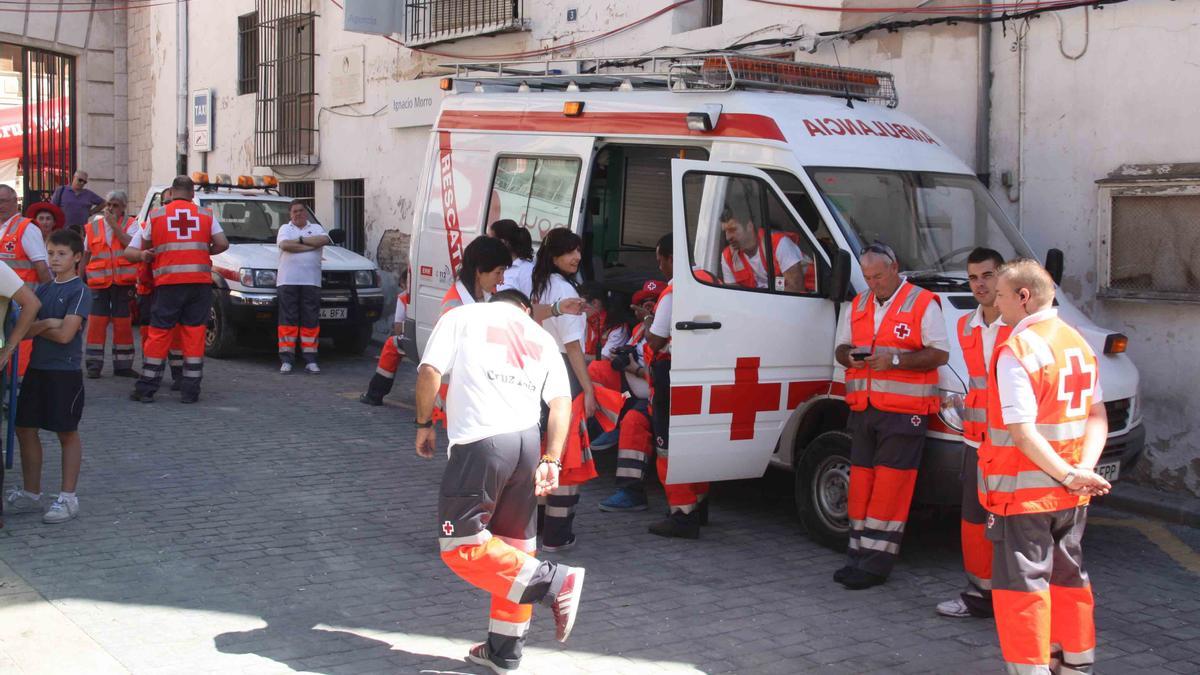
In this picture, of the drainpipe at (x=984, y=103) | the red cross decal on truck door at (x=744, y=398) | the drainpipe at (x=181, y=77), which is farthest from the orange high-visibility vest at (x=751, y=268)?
the drainpipe at (x=181, y=77)

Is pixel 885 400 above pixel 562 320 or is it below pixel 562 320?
below

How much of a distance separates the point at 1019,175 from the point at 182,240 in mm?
6500

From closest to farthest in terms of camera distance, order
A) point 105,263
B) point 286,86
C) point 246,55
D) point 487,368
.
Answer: point 487,368 < point 105,263 < point 286,86 < point 246,55

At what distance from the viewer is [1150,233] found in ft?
27.1

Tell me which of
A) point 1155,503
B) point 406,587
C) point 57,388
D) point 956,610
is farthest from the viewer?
point 1155,503

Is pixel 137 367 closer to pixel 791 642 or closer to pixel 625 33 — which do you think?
pixel 625 33

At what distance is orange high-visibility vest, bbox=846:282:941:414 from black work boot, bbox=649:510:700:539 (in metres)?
1.20

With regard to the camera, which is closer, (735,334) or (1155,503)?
(735,334)

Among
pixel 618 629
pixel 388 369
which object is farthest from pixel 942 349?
pixel 388 369

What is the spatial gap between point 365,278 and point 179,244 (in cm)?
341

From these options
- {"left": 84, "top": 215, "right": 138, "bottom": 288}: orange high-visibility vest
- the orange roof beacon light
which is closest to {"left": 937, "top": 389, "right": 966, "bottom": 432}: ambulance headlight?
the orange roof beacon light

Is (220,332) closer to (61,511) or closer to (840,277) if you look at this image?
(61,511)

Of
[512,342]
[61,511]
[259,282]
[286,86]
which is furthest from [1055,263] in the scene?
[286,86]

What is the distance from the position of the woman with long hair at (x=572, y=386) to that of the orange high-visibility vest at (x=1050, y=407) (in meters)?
2.34
